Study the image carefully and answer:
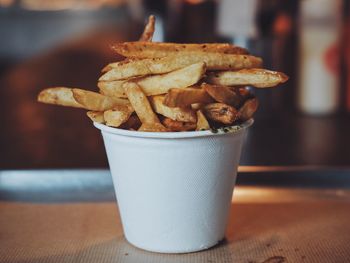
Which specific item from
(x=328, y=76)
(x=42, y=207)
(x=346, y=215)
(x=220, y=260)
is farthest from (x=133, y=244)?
(x=328, y=76)

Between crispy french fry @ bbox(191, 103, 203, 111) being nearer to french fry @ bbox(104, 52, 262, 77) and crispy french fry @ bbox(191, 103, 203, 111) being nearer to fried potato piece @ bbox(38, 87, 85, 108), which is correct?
french fry @ bbox(104, 52, 262, 77)

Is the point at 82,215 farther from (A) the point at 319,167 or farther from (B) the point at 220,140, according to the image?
(A) the point at 319,167

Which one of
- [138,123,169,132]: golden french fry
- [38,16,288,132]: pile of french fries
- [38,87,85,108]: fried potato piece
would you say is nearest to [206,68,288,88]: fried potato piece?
[38,16,288,132]: pile of french fries

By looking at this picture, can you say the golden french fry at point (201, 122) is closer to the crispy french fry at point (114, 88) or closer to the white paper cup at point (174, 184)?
the white paper cup at point (174, 184)

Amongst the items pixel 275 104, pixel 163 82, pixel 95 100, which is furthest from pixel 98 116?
pixel 275 104

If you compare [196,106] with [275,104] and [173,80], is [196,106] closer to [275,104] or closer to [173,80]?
[173,80]

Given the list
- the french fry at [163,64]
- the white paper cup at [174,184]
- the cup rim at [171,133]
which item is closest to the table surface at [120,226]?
the white paper cup at [174,184]
